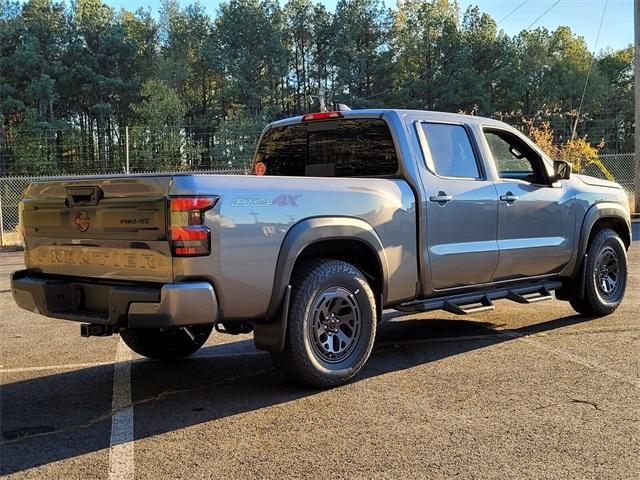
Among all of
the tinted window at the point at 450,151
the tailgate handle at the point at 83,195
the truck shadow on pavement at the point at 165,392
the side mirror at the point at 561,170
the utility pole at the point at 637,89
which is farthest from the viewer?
the utility pole at the point at 637,89

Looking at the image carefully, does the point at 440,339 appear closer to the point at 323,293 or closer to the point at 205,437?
the point at 323,293

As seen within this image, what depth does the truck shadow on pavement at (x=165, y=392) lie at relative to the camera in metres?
3.91

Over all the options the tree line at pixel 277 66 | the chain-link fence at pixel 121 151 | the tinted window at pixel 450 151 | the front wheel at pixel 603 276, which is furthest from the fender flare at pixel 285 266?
the tree line at pixel 277 66

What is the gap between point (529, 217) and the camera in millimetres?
6207

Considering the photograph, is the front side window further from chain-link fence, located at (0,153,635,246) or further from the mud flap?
chain-link fence, located at (0,153,635,246)

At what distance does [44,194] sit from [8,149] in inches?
1365

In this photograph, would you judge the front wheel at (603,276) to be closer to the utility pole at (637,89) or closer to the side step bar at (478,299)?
the side step bar at (478,299)

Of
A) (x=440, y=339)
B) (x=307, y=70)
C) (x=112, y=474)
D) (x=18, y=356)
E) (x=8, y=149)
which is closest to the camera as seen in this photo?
(x=112, y=474)

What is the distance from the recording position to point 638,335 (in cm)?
612

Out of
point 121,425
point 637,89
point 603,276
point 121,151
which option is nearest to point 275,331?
point 121,425

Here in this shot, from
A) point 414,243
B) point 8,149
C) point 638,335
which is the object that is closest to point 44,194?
point 414,243

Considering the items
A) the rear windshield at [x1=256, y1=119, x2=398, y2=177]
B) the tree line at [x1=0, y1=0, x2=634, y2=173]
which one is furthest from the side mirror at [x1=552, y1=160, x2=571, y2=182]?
the tree line at [x1=0, y1=0, x2=634, y2=173]

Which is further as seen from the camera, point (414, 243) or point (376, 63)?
point (376, 63)

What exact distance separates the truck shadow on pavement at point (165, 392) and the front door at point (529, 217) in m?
0.68
